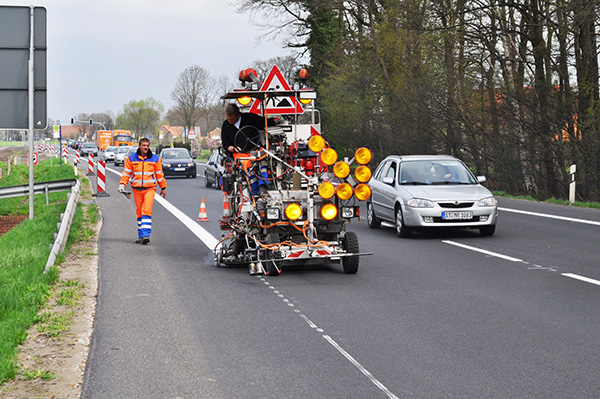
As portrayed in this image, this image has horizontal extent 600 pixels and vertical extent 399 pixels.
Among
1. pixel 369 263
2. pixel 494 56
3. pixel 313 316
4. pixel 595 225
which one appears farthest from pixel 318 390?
pixel 494 56

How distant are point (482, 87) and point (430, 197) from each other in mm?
14959

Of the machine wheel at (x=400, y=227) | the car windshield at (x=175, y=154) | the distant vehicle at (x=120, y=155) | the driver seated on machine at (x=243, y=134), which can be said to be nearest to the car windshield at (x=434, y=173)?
the machine wheel at (x=400, y=227)

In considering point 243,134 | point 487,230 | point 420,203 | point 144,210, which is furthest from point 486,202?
point 144,210

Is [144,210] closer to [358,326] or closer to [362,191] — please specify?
[362,191]

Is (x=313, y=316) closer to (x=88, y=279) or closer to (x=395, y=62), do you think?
(x=88, y=279)

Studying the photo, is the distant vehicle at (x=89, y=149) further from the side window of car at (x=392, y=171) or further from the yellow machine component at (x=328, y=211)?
the yellow machine component at (x=328, y=211)

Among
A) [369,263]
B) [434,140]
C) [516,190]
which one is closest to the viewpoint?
[369,263]

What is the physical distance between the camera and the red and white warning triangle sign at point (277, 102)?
1185cm

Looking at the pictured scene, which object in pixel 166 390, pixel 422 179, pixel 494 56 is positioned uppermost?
pixel 494 56

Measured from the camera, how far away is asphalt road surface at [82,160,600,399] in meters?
5.91

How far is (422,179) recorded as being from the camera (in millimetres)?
16641

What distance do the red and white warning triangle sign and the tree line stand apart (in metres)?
13.9

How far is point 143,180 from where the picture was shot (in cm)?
1488

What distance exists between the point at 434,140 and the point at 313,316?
2617 centimetres
